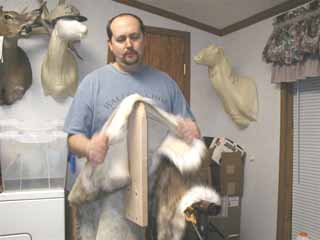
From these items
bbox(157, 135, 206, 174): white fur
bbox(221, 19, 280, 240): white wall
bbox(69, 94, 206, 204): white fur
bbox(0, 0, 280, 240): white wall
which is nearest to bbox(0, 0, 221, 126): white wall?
bbox(0, 0, 280, 240): white wall

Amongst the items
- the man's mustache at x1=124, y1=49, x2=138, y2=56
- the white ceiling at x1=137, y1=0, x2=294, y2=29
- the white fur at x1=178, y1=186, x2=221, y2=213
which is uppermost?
the white ceiling at x1=137, y1=0, x2=294, y2=29

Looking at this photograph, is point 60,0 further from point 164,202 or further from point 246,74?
point 164,202

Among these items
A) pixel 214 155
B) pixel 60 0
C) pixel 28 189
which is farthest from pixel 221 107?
pixel 28 189

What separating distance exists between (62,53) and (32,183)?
3.27ft

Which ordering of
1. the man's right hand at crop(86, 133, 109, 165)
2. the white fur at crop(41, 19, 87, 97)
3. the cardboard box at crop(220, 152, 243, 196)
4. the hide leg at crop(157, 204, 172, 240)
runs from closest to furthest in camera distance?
the man's right hand at crop(86, 133, 109, 165) < the hide leg at crop(157, 204, 172, 240) < the white fur at crop(41, 19, 87, 97) < the cardboard box at crop(220, 152, 243, 196)

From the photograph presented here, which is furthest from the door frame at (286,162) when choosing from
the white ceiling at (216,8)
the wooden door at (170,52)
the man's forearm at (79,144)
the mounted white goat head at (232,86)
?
the man's forearm at (79,144)

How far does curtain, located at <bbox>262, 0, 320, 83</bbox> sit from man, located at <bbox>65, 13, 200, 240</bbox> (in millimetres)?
1214

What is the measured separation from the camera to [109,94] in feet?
4.50

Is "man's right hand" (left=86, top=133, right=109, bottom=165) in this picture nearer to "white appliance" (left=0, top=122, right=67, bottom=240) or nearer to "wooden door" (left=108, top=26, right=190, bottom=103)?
"white appliance" (left=0, top=122, right=67, bottom=240)

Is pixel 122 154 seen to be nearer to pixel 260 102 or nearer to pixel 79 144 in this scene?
pixel 79 144

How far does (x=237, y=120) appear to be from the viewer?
10.3 feet

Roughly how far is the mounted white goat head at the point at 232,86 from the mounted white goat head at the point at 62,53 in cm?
107

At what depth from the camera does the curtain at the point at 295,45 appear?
2.21m

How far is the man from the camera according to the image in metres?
1.30
